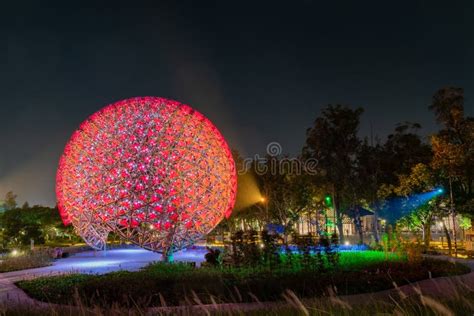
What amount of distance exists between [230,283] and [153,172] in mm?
8604

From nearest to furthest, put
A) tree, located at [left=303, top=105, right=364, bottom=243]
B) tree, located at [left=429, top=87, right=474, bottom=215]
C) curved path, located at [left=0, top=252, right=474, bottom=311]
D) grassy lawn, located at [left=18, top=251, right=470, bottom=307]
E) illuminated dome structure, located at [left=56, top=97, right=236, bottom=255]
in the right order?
1. curved path, located at [left=0, top=252, right=474, bottom=311]
2. grassy lawn, located at [left=18, top=251, right=470, bottom=307]
3. illuminated dome structure, located at [left=56, top=97, right=236, bottom=255]
4. tree, located at [left=429, top=87, right=474, bottom=215]
5. tree, located at [left=303, top=105, right=364, bottom=243]

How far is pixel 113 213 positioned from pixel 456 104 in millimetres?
19219

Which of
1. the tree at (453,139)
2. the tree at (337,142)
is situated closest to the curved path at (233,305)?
the tree at (453,139)

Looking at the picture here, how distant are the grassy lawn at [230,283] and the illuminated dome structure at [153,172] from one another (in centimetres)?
482

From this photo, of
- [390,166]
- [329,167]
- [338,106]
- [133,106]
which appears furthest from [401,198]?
[133,106]

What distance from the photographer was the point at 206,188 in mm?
20562

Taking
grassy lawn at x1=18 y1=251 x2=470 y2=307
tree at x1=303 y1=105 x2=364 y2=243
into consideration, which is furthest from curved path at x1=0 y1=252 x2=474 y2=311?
tree at x1=303 y1=105 x2=364 y2=243

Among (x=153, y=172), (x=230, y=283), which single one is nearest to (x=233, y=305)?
(x=230, y=283)

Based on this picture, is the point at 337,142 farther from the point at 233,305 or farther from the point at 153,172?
the point at 233,305

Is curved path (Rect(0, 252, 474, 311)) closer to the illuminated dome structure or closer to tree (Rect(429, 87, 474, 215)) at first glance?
the illuminated dome structure

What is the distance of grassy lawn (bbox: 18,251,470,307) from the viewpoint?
11766 mm

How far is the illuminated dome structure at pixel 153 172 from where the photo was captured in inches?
779

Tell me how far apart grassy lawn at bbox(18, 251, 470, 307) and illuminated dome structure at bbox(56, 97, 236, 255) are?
4.82 m

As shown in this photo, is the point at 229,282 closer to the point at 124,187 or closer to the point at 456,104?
the point at 124,187
